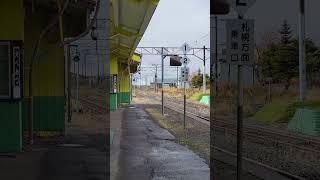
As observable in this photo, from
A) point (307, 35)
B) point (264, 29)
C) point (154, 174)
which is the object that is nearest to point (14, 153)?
point (154, 174)

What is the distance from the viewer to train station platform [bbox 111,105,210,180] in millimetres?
10023

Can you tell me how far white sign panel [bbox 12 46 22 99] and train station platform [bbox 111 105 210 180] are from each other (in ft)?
8.26

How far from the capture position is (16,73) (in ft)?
40.5

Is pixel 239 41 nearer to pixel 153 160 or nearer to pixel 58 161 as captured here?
pixel 153 160

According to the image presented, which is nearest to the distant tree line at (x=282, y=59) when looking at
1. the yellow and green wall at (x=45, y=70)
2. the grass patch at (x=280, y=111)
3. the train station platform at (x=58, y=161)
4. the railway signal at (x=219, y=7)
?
the grass patch at (x=280, y=111)

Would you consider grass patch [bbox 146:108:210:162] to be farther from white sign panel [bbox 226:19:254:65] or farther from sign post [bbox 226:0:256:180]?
white sign panel [bbox 226:19:254:65]

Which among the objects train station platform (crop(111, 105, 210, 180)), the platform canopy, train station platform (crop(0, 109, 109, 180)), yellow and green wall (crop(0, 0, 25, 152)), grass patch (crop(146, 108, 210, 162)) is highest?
the platform canopy

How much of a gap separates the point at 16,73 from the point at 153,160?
11.6ft

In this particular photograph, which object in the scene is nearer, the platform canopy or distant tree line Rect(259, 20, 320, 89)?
the platform canopy

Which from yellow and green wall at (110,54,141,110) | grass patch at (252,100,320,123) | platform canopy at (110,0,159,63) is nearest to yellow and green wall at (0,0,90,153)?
platform canopy at (110,0,159,63)

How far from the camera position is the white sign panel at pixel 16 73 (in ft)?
40.1

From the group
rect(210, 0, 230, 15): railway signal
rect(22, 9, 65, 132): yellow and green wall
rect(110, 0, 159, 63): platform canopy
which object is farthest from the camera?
rect(22, 9, 65, 132): yellow and green wall

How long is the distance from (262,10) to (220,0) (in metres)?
31.9

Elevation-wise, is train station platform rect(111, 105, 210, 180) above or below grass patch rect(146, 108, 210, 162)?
above
